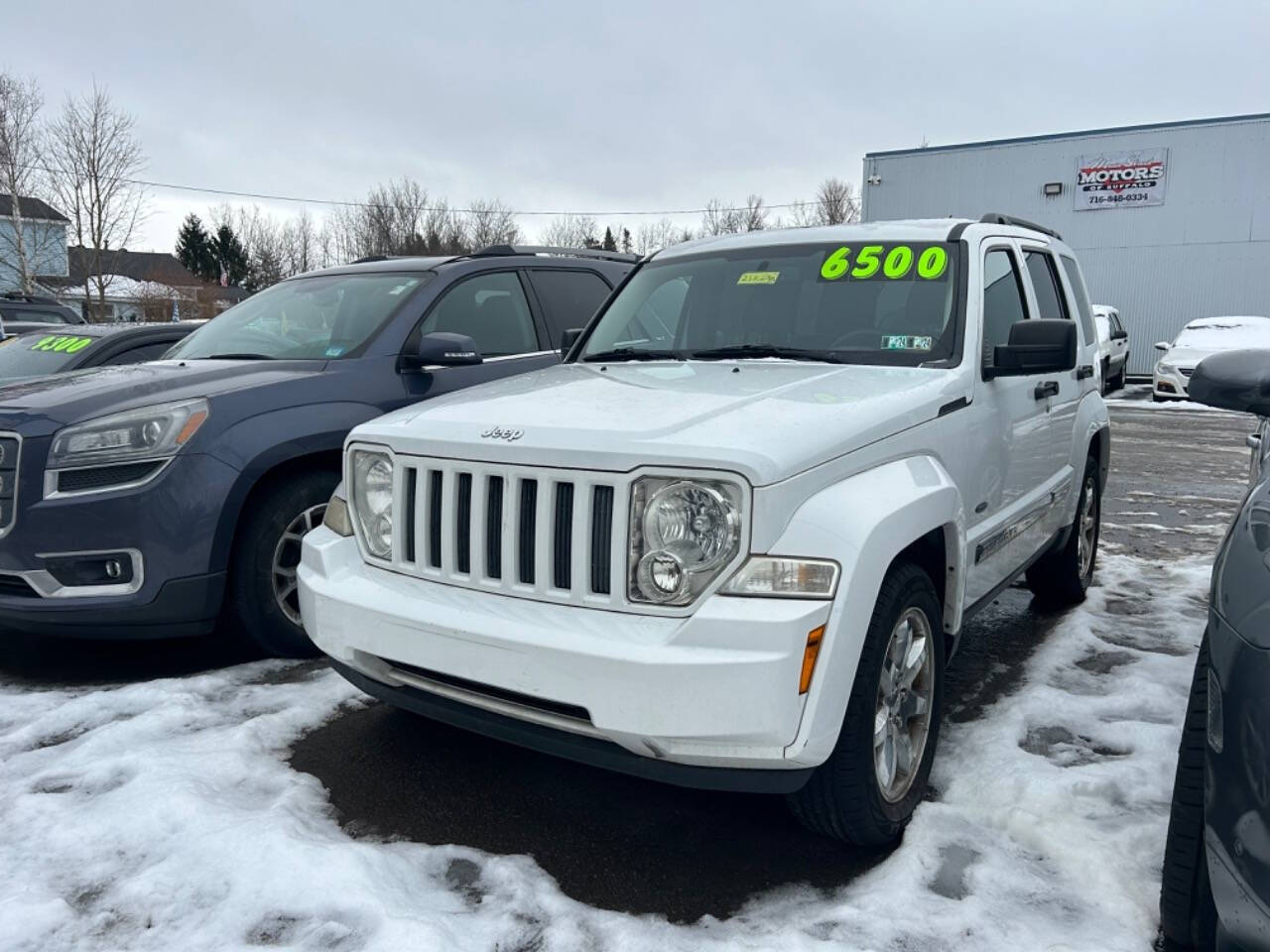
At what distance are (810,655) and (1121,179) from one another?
1040 inches

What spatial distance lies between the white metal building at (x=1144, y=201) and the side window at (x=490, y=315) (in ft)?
67.5

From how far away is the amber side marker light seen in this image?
2.25m

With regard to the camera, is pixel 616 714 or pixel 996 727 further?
pixel 996 727

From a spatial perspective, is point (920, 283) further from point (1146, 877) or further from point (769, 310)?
point (1146, 877)

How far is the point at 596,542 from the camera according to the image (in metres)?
2.44

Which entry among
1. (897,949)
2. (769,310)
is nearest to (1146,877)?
(897,949)

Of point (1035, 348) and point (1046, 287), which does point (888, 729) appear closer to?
point (1035, 348)

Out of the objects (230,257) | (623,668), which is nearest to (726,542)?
(623,668)

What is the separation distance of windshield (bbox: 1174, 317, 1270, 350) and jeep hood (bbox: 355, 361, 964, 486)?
55.8 feet

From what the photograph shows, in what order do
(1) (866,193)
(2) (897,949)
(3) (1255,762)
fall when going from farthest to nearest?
(1) (866,193)
(2) (897,949)
(3) (1255,762)

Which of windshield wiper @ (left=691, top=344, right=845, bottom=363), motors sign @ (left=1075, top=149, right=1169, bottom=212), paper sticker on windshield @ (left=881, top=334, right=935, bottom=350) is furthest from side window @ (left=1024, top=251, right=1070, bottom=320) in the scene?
motors sign @ (left=1075, top=149, right=1169, bottom=212)

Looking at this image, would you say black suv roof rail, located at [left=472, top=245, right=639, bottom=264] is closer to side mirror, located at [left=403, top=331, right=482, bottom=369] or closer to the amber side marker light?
side mirror, located at [left=403, top=331, right=482, bottom=369]

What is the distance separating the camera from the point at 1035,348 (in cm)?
337

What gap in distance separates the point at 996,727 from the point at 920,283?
1.65 meters
